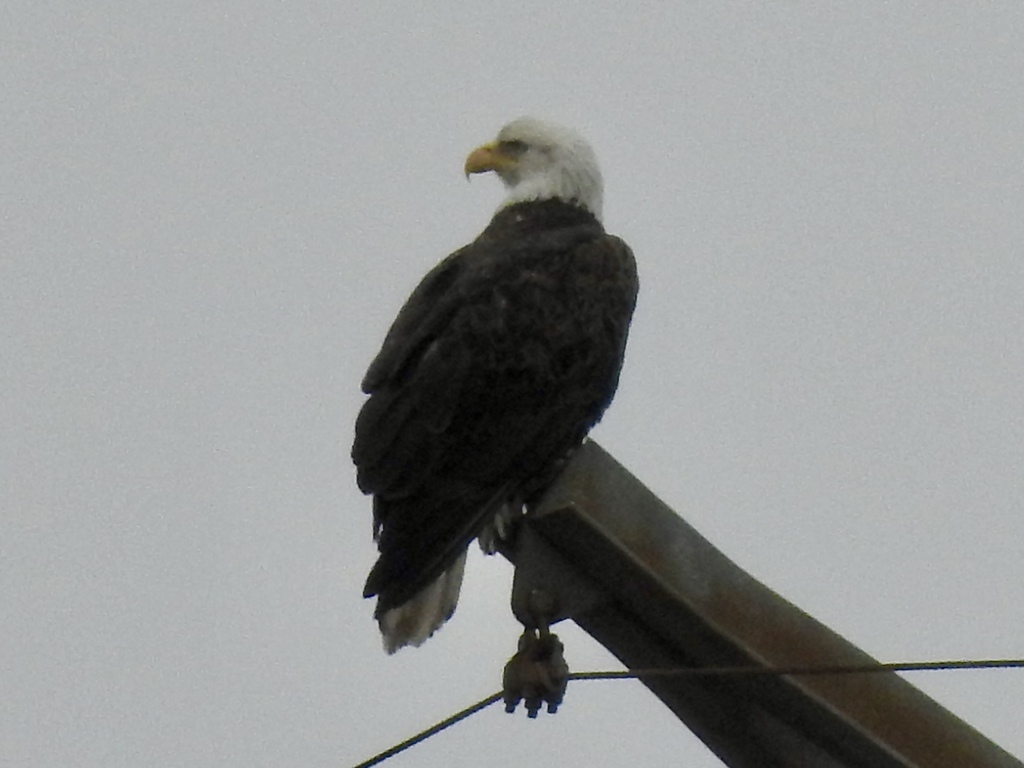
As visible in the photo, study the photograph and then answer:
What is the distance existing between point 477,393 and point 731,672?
5.57 ft

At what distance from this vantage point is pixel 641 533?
418 cm

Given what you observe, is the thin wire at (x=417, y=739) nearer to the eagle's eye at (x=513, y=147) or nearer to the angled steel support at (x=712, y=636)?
the angled steel support at (x=712, y=636)

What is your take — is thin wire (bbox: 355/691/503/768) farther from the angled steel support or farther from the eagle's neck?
the eagle's neck

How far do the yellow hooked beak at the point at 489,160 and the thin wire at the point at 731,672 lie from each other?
312 cm

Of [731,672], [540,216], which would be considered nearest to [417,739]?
[731,672]

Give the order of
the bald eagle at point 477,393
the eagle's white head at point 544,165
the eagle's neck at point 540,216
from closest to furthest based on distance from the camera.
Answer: the bald eagle at point 477,393 → the eagle's neck at point 540,216 → the eagle's white head at point 544,165

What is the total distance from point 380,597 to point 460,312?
953mm

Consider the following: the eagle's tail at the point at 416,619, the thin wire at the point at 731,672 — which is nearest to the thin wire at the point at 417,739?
the thin wire at the point at 731,672

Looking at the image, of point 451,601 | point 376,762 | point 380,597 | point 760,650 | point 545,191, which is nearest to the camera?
point 376,762

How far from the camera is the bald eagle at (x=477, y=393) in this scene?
16.8 ft

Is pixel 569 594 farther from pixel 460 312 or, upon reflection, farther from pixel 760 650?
pixel 460 312

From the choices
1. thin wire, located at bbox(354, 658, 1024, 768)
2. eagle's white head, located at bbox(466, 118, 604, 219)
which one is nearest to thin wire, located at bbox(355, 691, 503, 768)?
thin wire, located at bbox(354, 658, 1024, 768)

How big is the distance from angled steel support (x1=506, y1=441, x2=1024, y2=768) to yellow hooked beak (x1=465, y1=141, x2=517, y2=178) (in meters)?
2.80

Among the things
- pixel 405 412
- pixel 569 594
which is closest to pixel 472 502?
pixel 405 412
